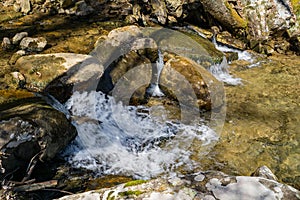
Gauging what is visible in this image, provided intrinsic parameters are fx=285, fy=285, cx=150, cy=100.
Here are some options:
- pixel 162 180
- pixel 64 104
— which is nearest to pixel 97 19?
pixel 64 104

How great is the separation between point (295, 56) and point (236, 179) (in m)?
8.54

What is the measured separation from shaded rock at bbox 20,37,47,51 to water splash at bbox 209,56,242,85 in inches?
184

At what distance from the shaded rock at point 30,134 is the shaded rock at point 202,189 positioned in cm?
167

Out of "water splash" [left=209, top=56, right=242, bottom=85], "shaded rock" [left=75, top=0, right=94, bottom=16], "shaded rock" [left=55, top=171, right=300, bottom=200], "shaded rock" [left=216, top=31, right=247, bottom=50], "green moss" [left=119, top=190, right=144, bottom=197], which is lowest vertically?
"water splash" [left=209, top=56, right=242, bottom=85]

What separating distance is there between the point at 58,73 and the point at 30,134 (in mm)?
2005

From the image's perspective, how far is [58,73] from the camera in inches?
231

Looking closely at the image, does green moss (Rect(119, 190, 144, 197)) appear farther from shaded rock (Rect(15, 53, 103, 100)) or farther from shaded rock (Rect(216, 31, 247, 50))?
shaded rock (Rect(216, 31, 247, 50))

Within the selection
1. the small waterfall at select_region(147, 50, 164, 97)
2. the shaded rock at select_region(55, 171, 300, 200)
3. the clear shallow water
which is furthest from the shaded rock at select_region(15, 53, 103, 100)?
the shaded rock at select_region(55, 171, 300, 200)

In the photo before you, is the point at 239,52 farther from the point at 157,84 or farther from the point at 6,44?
the point at 6,44

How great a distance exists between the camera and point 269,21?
33.0 ft

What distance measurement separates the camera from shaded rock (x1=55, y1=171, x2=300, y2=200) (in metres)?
2.50

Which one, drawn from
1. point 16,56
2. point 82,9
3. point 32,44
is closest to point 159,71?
point 32,44

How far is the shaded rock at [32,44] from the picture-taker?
23.6ft

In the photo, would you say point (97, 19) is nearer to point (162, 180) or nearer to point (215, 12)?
point (215, 12)
